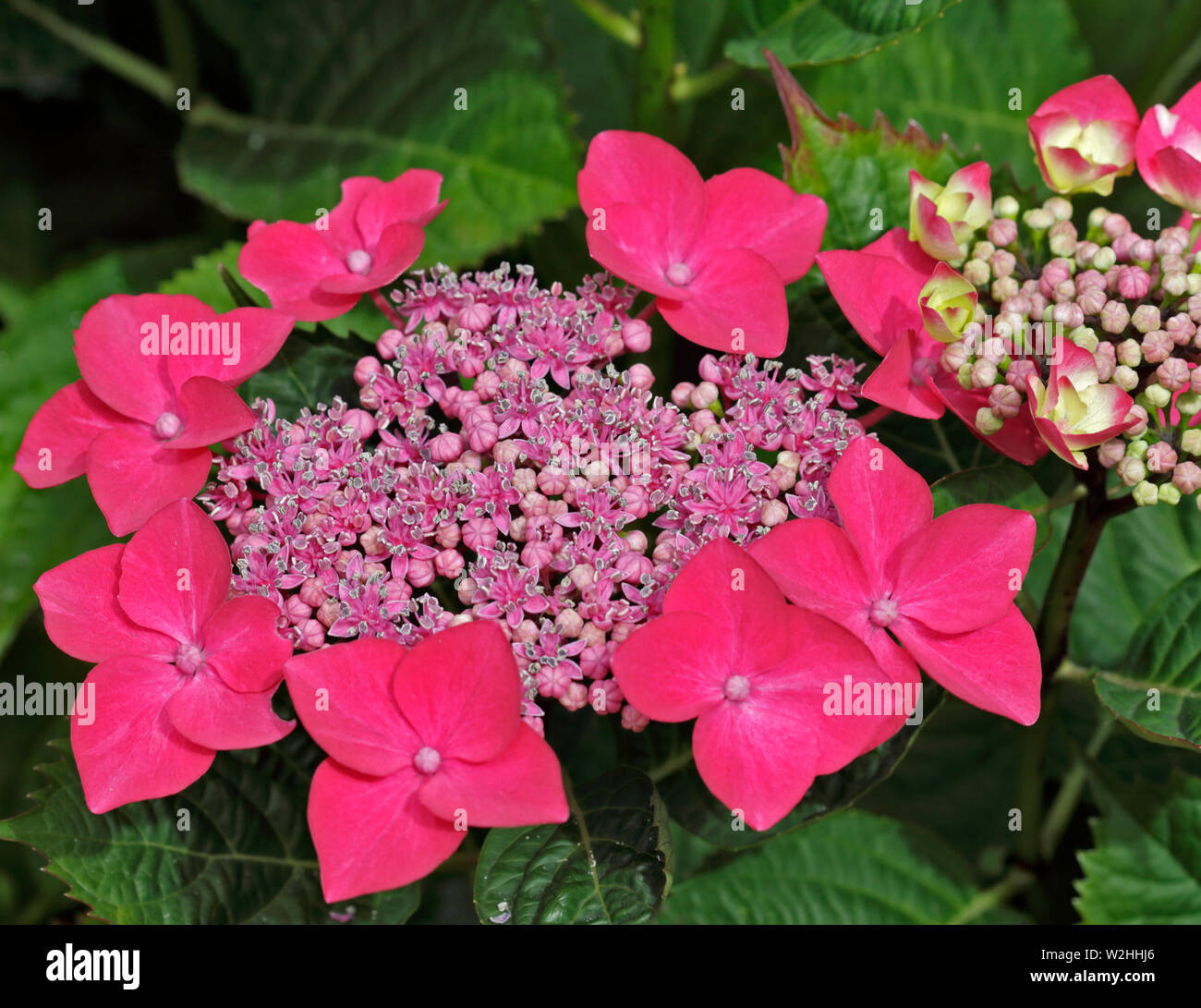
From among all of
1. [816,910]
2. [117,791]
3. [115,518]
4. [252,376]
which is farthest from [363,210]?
[816,910]

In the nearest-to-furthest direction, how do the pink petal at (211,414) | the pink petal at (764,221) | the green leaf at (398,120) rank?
the pink petal at (211,414)
the pink petal at (764,221)
the green leaf at (398,120)

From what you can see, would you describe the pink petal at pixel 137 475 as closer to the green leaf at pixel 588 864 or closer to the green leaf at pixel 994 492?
the green leaf at pixel 588 864

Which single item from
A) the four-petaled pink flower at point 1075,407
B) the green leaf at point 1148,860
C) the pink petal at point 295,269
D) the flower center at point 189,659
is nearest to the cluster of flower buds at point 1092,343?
the four-petaled pink flower at point 1075,407

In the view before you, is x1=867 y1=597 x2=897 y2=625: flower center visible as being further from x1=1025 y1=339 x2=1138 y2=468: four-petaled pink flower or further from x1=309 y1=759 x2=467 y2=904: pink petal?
x1=309 y1=759 x2=467 y2=904: pink petal

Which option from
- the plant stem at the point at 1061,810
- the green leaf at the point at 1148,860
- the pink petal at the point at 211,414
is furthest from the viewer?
the plant stem at the point at 1061,810

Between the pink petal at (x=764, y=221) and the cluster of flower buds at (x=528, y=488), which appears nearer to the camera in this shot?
the cluster of flower buds at (x=528, y=488)

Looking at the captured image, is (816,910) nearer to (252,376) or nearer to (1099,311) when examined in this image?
(1099,311)
